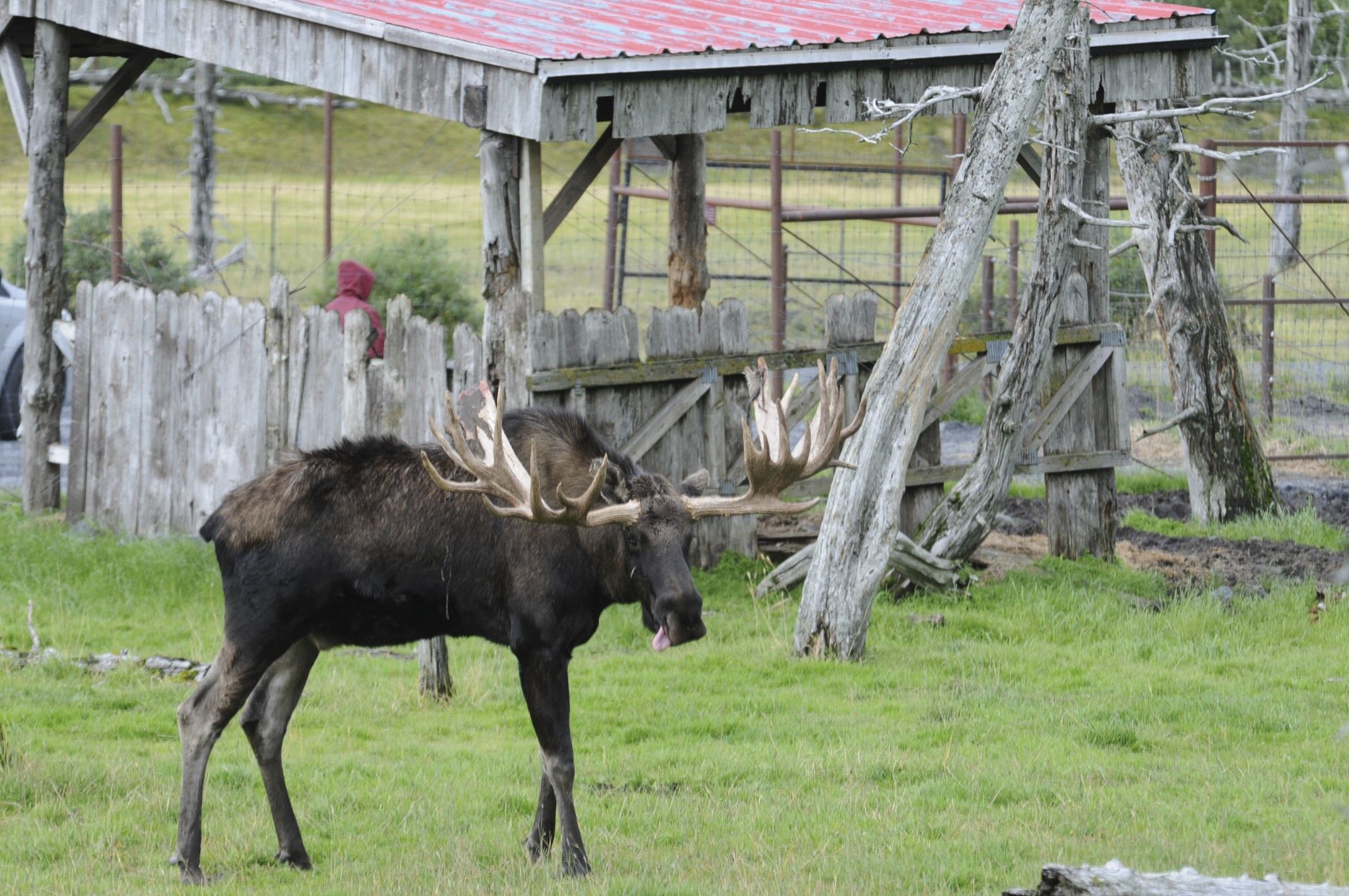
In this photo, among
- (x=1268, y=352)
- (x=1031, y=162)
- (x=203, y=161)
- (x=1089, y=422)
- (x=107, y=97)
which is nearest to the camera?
(x=1089, y=422)

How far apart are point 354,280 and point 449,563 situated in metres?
7.15

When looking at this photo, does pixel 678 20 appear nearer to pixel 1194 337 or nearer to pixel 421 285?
pixel 1194 337

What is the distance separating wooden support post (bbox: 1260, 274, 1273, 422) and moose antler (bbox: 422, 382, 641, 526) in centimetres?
1052

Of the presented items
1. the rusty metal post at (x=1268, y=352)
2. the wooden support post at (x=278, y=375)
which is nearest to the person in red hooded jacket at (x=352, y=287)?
the wooden support post at (x=278, y=375)

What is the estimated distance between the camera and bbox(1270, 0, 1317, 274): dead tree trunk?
75.2 ft

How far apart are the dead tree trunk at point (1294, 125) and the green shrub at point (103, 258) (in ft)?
46.8

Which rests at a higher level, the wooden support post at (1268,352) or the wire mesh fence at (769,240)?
the wire mesh fence at (769,240)

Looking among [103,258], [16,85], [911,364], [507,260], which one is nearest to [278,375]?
[507,260]

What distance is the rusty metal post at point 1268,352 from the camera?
1526 cm

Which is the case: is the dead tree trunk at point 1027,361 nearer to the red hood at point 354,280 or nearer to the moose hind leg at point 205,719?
the red hood at point 354,280

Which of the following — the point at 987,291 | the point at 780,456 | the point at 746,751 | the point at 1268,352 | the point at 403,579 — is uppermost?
the point at 987,291

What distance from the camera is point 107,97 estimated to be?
13.5 m

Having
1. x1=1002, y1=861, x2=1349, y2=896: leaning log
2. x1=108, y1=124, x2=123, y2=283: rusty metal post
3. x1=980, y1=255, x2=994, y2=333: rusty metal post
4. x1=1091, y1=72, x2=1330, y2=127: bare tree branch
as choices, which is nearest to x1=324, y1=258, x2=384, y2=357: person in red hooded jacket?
x1=108, y1=124, x2=123, y2=283: rusty metal post

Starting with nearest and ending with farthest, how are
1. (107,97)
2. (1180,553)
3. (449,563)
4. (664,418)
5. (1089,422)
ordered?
1. (449,563)
2. (664,418)
3. (1089,422)
4. (1180,553)
5. (107,97)
